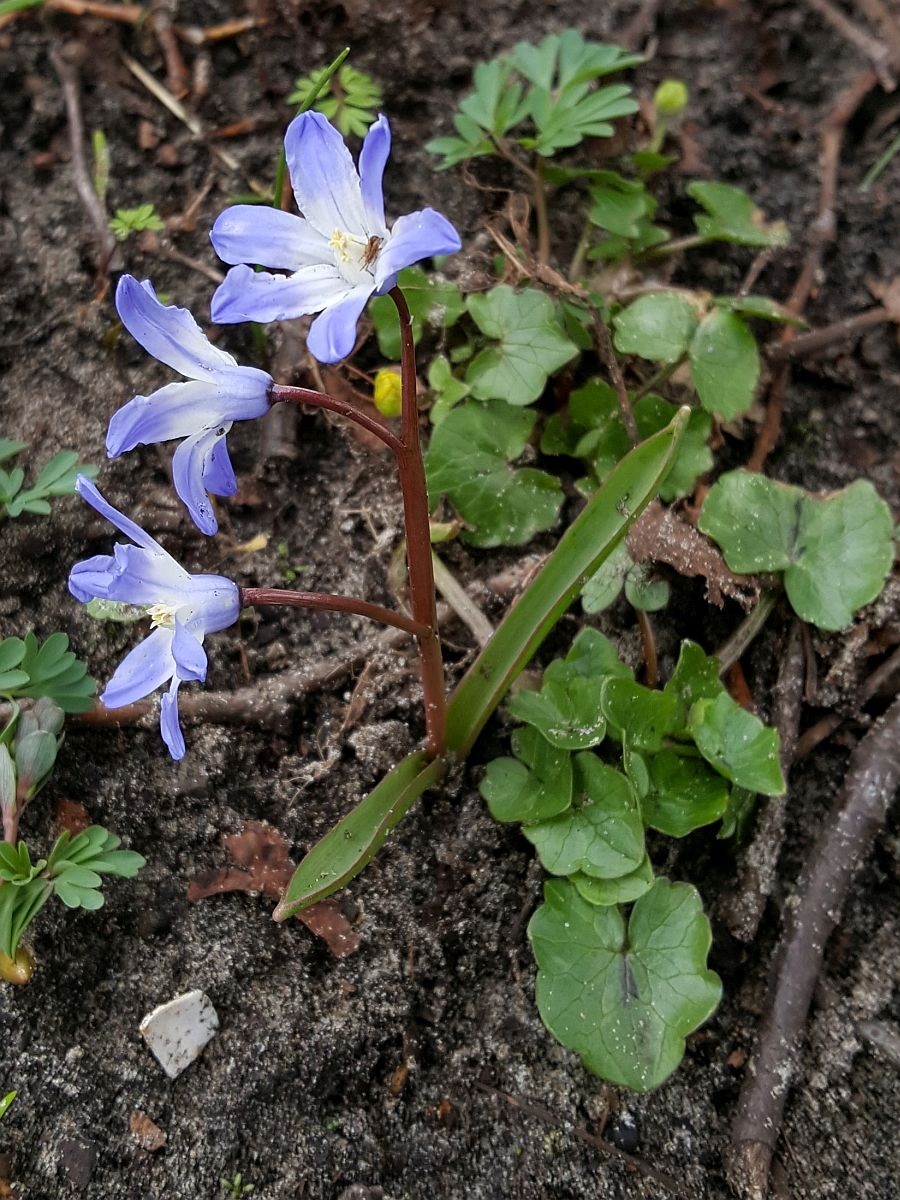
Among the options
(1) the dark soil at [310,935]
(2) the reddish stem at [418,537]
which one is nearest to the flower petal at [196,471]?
(2) the reddish stem at [418,537]

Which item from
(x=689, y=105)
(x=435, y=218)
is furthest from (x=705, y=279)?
(x=435, y=218)

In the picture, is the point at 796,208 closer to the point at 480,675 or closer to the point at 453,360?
the point at 453,360

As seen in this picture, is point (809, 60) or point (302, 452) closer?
point (302, 452)

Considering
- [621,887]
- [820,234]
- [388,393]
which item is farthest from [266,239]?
[820,234]

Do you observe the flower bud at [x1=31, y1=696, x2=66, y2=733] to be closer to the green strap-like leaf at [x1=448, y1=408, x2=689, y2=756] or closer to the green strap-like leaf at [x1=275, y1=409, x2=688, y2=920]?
the green strap-like leaf at [x1=275, y1=409, x2=688, y2=920]

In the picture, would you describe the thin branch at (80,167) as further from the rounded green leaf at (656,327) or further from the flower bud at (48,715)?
the rounded green leaf at (656,327)

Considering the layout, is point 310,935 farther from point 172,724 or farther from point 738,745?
point 738,745
